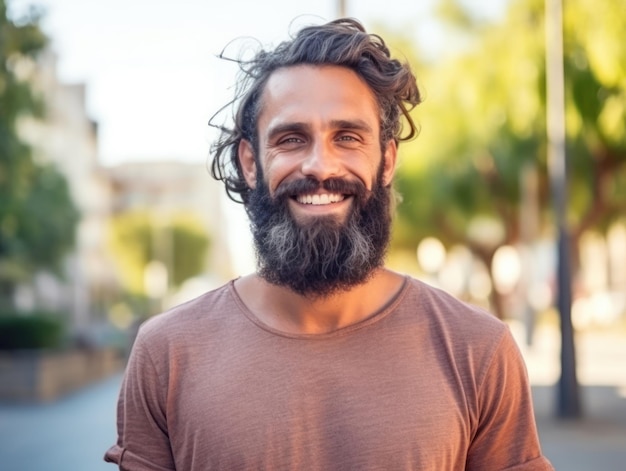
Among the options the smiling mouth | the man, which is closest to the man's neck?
the man

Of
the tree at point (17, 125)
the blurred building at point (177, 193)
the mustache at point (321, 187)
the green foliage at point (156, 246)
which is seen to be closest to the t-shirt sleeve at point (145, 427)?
the mustache at point (321, 187)

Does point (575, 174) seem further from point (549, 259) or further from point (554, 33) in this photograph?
point (549, 259)

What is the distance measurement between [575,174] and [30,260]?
65.7ft

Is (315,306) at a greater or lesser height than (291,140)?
lesser

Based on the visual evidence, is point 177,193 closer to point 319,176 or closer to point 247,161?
point 247,161

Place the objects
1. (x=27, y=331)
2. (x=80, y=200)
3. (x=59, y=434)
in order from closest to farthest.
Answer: (x=59, y=434) < (x=27, y=331) < (x=80, y=200)

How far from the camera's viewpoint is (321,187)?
8.78 ft

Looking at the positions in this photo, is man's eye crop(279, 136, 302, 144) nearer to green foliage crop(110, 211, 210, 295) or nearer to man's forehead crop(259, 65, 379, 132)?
man's forehead crop(259, 65, 379, 132)

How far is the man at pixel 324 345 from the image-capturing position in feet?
8.58

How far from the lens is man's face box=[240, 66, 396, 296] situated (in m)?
2.69

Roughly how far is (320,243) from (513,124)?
18309 mm

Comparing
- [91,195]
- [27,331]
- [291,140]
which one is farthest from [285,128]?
[91,195]

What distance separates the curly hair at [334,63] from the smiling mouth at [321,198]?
200 mm

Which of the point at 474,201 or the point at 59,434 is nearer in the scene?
the point at 59,434
